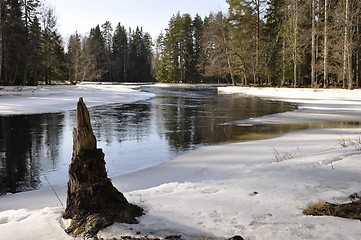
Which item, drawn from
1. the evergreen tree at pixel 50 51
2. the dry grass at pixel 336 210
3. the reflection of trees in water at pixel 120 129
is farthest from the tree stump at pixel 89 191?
the evergreen tree at pixel 50 51

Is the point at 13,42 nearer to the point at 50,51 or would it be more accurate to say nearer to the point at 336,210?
the point at 50,51

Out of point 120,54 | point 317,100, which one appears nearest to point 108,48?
point 120,54

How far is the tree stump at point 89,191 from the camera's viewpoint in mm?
3070

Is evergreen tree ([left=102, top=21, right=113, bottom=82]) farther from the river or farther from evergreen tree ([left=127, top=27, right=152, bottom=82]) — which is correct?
the river

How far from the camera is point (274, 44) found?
145 ft

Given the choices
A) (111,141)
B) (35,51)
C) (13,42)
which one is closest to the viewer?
(111,141)

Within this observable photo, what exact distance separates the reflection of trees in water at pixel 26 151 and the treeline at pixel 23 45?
891 inches

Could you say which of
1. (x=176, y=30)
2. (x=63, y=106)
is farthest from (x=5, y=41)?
(x=176, y=30)

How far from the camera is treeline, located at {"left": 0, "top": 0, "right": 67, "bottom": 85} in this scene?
113 ft

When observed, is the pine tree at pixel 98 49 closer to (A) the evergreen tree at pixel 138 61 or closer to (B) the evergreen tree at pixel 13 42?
(A) the evergreen tree at pixel 138 61

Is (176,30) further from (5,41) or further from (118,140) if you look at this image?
(118,140)

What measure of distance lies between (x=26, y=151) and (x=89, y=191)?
627 cm

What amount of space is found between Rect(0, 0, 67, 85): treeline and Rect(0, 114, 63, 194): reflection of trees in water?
22.6 m

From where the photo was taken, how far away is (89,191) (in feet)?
10.6
